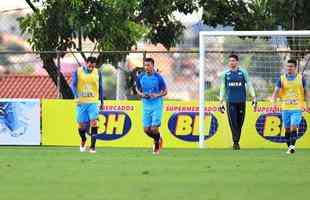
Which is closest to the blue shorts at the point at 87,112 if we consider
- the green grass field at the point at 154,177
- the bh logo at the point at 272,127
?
the green grass field at the point at 154,177

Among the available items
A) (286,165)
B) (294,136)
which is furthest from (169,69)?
(286,165)

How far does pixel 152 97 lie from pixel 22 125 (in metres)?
5.31

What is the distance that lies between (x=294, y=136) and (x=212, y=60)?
5.60 meters

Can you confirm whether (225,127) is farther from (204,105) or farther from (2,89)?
(2,89)

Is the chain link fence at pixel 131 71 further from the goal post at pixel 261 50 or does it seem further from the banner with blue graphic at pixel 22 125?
the banner with blue graphic at pixel 22 125

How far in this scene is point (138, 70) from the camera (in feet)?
88.4

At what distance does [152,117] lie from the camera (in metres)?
20.0

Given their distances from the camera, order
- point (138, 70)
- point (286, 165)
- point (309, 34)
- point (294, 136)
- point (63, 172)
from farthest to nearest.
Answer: point (138, 70) → point (309, 34) → point (294, 136) → point (286, 165) → point (63, 172)

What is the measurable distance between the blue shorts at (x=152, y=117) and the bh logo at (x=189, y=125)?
12.7ft

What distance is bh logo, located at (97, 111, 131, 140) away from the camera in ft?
78.6

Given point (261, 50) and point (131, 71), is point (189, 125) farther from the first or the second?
point (131, 71)

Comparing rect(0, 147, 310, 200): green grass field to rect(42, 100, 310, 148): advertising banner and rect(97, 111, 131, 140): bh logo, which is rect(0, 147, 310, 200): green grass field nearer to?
rect(42, 100, 310, 148): advertising banner

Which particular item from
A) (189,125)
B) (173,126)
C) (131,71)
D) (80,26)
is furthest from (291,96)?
(131,71)

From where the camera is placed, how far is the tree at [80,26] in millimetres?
25828
